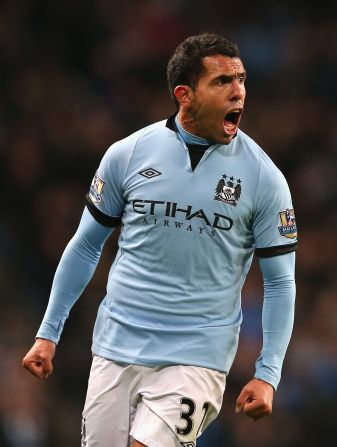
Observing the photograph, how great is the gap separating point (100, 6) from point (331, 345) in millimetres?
4030

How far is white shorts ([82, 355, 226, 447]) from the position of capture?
407 centimetres

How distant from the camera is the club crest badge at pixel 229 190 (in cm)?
420

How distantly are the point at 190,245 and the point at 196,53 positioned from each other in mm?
705

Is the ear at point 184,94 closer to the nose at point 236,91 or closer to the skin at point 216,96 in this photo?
the skin at point 216,96

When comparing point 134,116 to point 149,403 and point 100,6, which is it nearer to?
point 100,6

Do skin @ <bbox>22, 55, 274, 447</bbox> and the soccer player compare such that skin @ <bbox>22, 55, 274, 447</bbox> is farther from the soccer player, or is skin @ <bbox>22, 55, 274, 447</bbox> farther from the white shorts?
the white shorts

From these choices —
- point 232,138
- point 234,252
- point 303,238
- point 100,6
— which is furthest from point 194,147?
point 100,6

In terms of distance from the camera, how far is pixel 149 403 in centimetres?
412

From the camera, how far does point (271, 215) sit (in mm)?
4203

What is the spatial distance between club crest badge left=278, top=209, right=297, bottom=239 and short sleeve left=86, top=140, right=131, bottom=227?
0.61 metres

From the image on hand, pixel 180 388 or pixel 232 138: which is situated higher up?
pixel 232 138

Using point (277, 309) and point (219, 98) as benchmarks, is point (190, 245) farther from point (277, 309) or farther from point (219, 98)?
point (219, 98)

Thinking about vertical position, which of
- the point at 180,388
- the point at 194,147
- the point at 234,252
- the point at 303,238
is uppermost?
the point at 194,147

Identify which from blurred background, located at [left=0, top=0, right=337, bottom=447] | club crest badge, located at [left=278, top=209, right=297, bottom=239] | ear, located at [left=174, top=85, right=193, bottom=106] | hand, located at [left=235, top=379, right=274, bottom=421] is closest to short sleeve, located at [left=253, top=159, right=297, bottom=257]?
club crest badge, located at [left=278, top=209, right=297, bottom=239]
